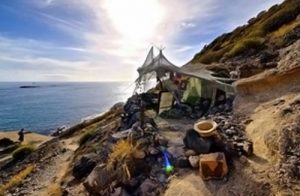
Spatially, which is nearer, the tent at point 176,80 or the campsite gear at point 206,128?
the campsite gear at point 206,128

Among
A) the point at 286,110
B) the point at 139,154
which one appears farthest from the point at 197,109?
the point at 139,154

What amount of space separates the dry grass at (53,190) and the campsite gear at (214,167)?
21.7 ft

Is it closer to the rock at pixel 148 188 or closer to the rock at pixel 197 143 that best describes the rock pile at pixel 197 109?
the rock at pixel 197 143

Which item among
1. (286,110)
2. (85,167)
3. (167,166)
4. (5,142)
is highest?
(286,110)

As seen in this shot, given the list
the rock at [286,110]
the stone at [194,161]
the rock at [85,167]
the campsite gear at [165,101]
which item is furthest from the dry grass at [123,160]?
the campsite gear at [165,101]

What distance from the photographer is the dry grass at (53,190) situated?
12.0 meters

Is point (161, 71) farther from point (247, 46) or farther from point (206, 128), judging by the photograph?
point (247, 46)

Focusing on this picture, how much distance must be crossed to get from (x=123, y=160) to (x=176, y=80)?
7.41 metres

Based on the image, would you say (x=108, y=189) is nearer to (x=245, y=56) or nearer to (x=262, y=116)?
(x=262, y=116)

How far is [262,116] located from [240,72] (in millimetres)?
8158

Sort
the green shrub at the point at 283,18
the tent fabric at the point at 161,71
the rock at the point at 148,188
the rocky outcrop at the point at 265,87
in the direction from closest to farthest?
the rock at the point at 148,188
the rocky outcrop at the point at 265,87
the tent fabric at the point at 161,71
the green shrub at the point at 283,18

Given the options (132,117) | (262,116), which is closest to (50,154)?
(132,117)

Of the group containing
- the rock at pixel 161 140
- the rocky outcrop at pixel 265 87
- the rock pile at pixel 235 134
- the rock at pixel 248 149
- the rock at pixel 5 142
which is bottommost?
the rock at pixel 5 142

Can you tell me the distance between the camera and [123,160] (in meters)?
8.63
